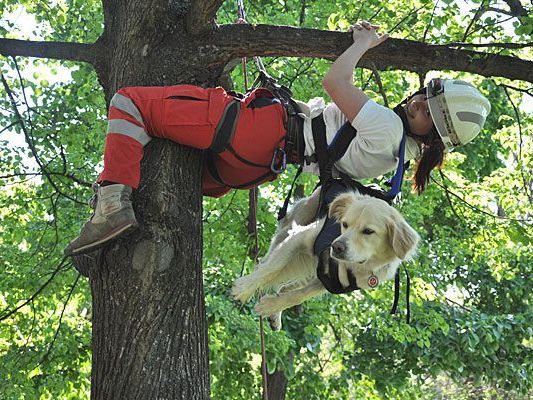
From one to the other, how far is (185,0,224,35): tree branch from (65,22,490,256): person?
0.36m

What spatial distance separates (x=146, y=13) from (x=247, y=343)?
5711 mm

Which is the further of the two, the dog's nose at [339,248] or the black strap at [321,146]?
the black strap at [321,146]

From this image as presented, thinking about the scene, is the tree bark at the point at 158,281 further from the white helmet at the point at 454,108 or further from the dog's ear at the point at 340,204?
the white helmet at the point at 454,108

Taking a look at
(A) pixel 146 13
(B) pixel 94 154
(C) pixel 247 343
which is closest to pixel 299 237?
(A) pixel 146 13

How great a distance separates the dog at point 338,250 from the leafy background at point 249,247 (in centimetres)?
300

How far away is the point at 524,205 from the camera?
9078mm

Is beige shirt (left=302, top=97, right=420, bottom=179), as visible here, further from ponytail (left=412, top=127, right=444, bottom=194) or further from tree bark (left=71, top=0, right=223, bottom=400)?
tree bark (left=71, top=0, right=223, bottom=400)

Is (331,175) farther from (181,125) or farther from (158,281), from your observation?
(158,281)

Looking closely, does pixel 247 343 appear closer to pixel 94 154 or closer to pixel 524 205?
pixel 94 154

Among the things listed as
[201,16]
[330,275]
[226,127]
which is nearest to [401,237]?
[330,275]

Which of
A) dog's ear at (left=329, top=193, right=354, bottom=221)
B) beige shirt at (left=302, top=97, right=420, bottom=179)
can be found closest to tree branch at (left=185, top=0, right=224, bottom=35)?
beige shirt at (left=302, top=97, right=420, bottom=179)

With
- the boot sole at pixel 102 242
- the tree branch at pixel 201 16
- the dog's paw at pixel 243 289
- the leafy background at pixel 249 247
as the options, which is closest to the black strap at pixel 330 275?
the dog's paw at pixel 243 289

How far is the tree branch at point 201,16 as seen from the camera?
143 inches

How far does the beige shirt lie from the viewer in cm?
338
